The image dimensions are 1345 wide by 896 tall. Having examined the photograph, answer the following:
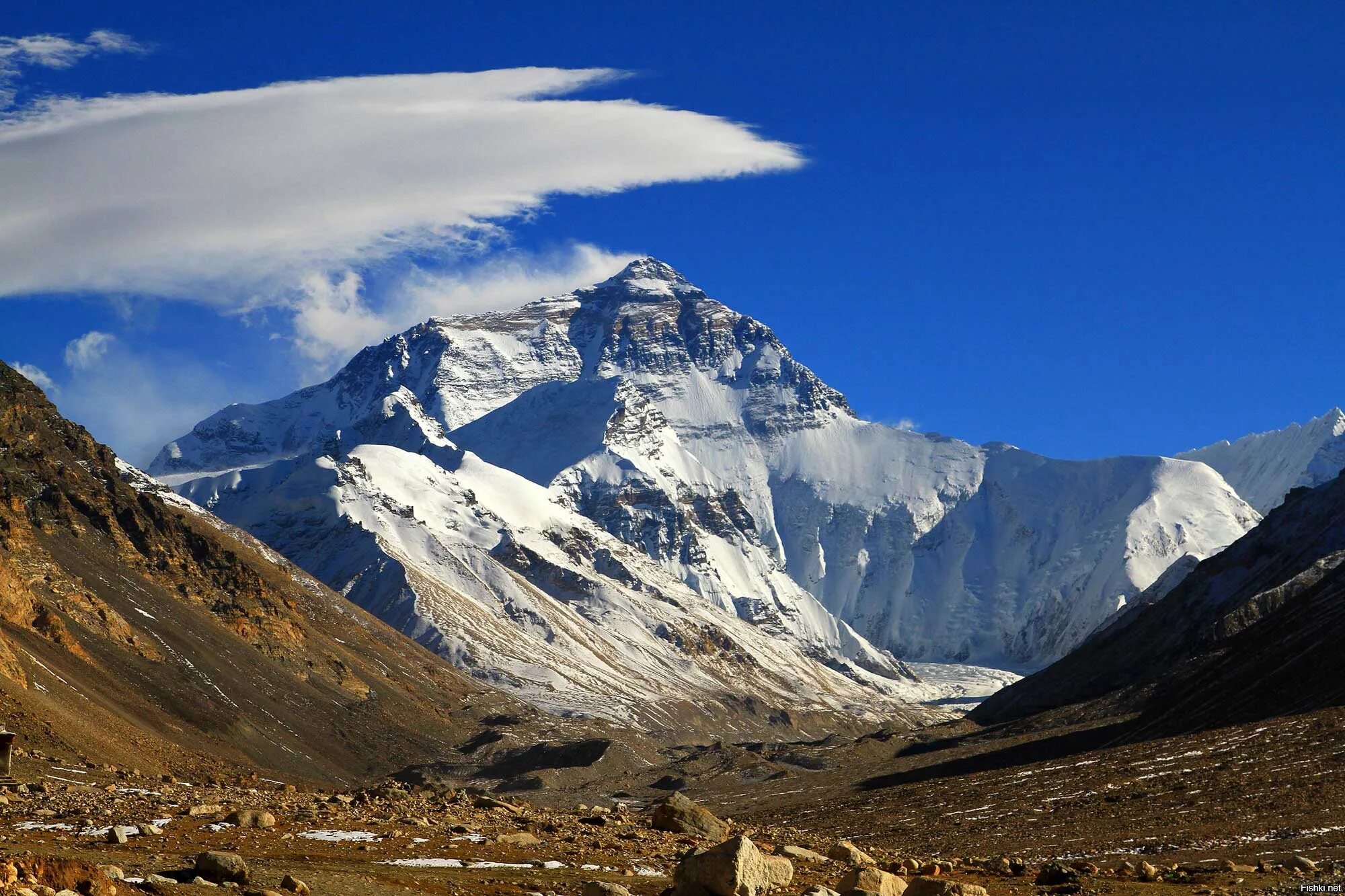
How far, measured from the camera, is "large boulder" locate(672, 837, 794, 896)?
1336 inches

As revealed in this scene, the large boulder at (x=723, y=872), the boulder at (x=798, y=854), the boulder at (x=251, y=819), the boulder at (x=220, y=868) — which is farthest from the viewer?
the boulder at (x=798, y=854)

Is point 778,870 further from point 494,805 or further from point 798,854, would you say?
point 494,805

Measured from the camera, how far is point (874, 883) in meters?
34.4

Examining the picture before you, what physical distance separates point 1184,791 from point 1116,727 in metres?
71.1

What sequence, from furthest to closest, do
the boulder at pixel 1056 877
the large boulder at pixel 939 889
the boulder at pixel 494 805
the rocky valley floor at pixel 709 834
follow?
the boulder at pixel 494 805 < the boulder at pixel 1056 877 < the rocky valley floor at pixel 709 834 < the large boulder at pixel 939 889

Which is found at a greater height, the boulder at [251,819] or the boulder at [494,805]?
the boulder at [251,819]

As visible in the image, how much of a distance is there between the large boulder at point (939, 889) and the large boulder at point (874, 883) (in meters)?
0.34

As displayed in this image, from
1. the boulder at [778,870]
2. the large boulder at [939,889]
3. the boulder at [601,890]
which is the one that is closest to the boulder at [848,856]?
the boulder at [778,870]

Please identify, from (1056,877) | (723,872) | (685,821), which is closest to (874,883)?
(723,872)

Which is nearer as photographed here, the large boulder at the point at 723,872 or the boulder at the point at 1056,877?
the large boulder at the point at 723,872

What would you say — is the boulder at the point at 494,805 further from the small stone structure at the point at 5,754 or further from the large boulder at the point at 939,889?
the large boulder at the point at 939,889

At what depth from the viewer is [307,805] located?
5225 cm

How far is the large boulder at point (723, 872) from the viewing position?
33938 mm

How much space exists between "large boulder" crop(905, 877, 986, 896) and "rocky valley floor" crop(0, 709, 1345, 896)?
0.17 ft
